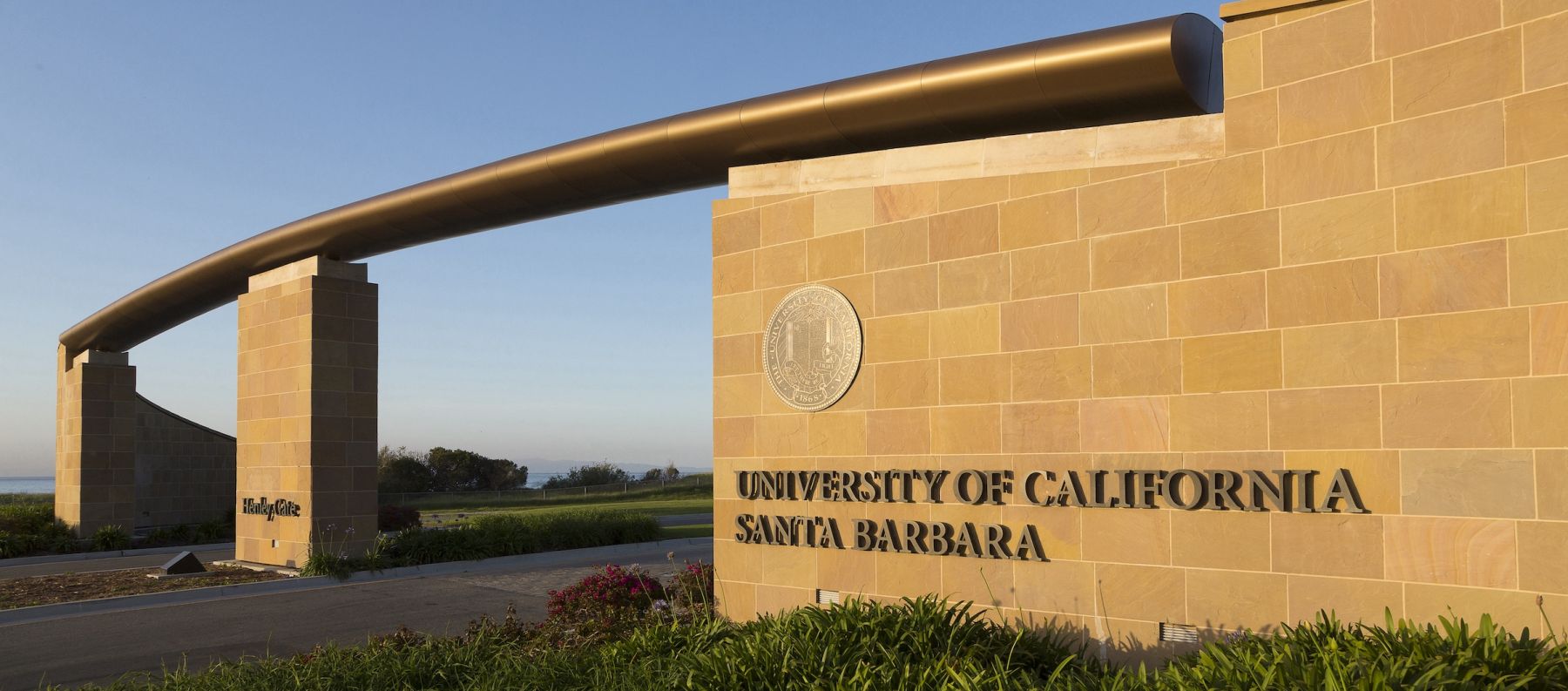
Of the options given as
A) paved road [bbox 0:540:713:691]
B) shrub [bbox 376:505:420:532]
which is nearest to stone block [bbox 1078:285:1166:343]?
paved road [bbox 0:540:713:691]

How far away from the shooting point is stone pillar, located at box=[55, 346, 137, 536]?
27000mm

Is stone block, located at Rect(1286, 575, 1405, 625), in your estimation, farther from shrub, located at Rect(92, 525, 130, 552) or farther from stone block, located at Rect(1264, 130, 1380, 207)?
shrub, located at Rect(92, 525, 130, 552)

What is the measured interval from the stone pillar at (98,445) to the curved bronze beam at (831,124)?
12.0 metres

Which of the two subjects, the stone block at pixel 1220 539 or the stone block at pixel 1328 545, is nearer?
the stone block at pixel 1328 545

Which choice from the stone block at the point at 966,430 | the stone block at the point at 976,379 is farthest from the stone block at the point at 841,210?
the stone block at the point at 966,430

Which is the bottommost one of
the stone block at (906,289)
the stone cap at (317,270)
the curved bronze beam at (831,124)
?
the stone block at (906,289)

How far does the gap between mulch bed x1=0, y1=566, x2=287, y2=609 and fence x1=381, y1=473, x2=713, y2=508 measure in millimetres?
26077

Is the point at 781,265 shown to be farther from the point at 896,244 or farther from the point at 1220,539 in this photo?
the point at 1220,539

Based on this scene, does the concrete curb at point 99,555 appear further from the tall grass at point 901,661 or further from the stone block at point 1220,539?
the stone block at point 1220,539

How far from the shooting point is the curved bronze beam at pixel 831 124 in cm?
995

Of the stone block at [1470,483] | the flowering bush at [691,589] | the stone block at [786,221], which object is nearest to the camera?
the stone block at [1470,483]

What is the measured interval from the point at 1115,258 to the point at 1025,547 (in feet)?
8.24

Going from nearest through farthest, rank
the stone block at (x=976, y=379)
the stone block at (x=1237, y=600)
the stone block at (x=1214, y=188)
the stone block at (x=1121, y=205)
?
the stone block at (x=1237, y=600), the stone block at (x=1214, y=188), the stone block at (x=1121, y=205), the stone block at (x=976, y=379)

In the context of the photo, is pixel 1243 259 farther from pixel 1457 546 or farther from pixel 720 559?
pixel 720 559
